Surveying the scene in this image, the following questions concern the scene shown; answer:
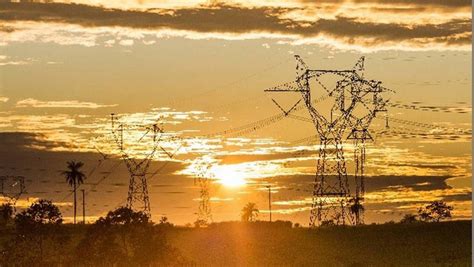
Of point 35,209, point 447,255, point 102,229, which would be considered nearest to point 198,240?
point 447,255

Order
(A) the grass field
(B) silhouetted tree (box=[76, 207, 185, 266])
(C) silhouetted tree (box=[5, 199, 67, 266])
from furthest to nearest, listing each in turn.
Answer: (A) the grass field
(C) silhouetted tree (box=[5, 199, 67, 266])
(B) silhouetted tree (box=[76, 207, 185, 266])

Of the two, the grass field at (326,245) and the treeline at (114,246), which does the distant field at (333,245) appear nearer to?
the grass field at (326,245)

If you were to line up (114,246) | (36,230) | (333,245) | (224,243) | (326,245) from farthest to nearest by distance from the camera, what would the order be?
(224,243), (326,245), (333,245), (36,230), (114,246)

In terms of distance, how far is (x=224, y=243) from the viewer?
138000mm

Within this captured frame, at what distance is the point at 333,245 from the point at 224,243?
54.1ft

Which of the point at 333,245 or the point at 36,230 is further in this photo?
the point at 333,245

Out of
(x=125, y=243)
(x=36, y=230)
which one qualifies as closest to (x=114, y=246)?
(x=125, y=243)

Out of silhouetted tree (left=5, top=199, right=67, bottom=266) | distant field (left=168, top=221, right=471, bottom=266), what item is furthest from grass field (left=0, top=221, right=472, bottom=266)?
silhouetted tree (left=5, top=199, right=67, bottom=266)

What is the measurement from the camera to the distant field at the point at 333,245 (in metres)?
110

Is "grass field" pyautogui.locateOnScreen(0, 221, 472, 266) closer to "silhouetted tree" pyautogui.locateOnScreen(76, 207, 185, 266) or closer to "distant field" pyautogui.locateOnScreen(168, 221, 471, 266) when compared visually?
"distant field" pyautogui.locateOnScreen(168, 221, 471, 266)

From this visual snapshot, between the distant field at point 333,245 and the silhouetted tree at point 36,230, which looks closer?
the silhouetted tree at point 36,230

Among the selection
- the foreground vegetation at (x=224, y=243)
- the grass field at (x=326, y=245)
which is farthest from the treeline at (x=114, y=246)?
the grass field at (x=326, y=245)

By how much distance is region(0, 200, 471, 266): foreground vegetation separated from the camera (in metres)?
83.2

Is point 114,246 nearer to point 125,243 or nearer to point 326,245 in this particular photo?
point 125,243
